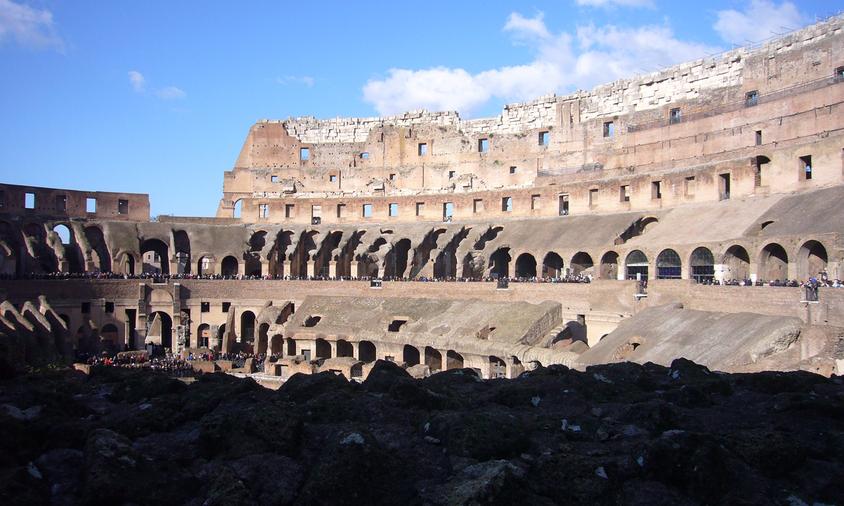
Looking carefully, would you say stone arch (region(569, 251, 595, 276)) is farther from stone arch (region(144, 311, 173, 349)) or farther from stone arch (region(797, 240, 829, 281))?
stone arch (region(144, 311, 173, 349))

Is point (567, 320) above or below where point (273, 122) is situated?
below

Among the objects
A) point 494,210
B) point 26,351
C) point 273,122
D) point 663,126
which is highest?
point 273,122

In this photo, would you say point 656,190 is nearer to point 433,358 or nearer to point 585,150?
point 585,150

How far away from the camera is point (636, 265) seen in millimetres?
32875

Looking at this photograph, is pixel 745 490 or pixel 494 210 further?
pixel 494 210

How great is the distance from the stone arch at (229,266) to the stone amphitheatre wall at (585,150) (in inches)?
153

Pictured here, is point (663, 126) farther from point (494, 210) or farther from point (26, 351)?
point (26, 351)

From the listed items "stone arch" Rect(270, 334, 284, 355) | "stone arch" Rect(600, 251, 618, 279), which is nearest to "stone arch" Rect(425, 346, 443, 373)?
"stone arch" Rect(600, 251, 618, 279)

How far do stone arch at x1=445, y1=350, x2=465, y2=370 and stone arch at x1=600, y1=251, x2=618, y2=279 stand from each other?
30.8 feet

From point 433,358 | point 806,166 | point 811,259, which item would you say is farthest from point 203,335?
point 806,166

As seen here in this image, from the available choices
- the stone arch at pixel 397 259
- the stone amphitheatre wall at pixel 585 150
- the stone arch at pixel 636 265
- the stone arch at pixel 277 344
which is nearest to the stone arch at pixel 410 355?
the stone arch at pixel 277 344

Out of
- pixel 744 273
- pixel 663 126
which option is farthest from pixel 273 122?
pixel 744 273

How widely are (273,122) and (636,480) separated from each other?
52.0m

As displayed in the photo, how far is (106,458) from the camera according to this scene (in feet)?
22.9
